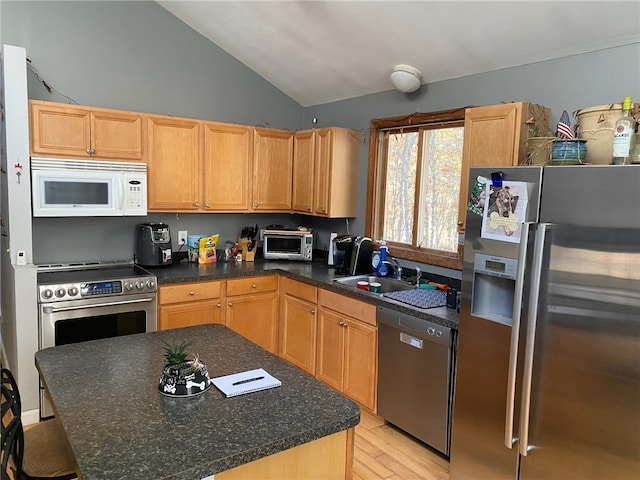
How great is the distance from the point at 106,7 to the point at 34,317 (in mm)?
2370

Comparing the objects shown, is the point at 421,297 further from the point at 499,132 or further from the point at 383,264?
the point at 499,132

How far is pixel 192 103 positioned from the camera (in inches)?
164

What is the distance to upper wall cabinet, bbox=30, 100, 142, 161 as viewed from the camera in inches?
126

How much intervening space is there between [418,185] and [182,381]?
261 centimetres

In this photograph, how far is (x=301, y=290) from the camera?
3820 mm

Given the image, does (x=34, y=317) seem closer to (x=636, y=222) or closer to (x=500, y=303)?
(x=500, y=303)

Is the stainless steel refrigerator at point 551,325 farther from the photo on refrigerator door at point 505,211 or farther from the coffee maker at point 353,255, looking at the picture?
the coffee maker at point 353,255

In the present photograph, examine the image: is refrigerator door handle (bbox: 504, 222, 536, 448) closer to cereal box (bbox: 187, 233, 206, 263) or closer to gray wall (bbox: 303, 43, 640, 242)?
gray wall (bbox: 303, 43, 640, 242)

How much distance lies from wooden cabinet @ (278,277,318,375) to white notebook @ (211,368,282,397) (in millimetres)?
1880

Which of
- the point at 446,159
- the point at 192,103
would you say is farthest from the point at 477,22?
the point at 192,103

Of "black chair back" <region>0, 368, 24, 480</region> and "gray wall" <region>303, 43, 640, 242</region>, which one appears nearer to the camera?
"black chair back" <region>0, 368, 24, 480</region>

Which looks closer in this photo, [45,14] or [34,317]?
[34,317]

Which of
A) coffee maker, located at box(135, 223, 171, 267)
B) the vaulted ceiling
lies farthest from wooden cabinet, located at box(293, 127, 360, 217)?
coffee maker, located at box(135, 223, 171, 267)

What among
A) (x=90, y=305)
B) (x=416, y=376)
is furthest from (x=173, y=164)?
(x=416, y=376)
